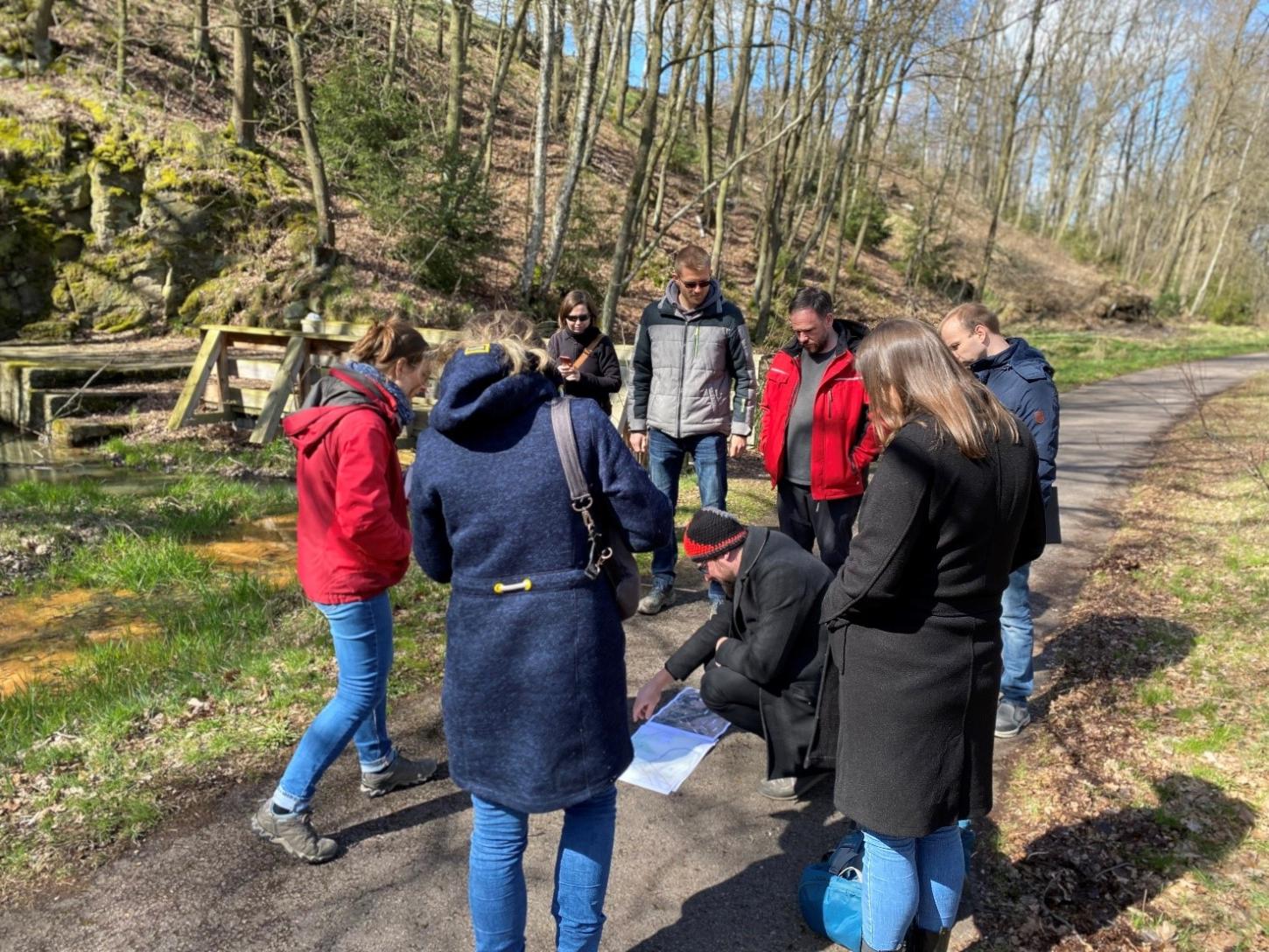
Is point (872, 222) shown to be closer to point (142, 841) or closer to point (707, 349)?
point (707, 349)

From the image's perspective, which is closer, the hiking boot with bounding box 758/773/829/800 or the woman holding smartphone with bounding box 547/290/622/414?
the hiking boot with bounding box 758/773/829/800

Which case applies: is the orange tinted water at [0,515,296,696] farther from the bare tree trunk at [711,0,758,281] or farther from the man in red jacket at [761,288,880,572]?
the bare tree trunk at [711,0,758,281]

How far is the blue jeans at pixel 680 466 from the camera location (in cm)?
506

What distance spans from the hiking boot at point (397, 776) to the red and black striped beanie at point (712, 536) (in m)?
1.40

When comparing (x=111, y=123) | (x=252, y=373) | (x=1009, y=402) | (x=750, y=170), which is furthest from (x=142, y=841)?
(x=750, y=170)

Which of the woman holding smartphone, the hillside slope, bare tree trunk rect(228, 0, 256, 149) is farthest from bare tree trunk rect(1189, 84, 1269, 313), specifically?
the woman holding smartphone

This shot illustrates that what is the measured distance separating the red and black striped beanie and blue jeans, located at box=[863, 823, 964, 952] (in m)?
1.23

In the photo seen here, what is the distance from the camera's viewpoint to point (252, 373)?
39.8 ft

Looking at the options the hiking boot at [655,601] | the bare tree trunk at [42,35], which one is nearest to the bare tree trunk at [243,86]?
the bare tree trunk at [42,35]

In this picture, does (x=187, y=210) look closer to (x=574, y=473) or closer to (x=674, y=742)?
(x=674, y=742)

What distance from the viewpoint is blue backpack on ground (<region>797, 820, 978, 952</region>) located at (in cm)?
260

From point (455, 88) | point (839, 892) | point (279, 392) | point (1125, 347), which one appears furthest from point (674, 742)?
point (1125, 347)

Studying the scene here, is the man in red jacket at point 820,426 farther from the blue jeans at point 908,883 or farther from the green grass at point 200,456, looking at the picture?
the green grass at point 200,456

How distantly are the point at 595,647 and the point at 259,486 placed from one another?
299 inches
